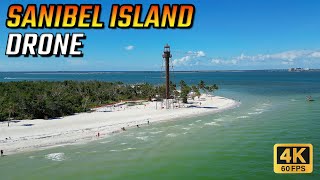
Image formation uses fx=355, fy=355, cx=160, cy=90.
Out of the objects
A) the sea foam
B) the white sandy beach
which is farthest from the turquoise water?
the white sandy beach

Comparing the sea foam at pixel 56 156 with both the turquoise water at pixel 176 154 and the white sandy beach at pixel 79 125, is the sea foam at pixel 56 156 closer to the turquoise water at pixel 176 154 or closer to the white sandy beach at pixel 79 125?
the turquoise water at pixel 176 154

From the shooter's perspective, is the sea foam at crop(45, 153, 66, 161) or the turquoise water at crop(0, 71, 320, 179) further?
the sea foam at crop(45, 153, 66, 161)

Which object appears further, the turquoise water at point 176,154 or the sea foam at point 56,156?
the sea foam at point 56,156

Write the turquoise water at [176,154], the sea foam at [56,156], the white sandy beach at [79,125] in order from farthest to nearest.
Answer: the white sandy beach at [79,125], the sea foam at [56,156], the turquoise water at [176,154]

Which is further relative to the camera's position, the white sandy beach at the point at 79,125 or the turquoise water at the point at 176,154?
the white sandy beach at the point at 79,125

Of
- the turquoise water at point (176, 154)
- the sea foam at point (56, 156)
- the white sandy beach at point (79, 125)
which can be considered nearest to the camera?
the turquoise water at point (176, 154)

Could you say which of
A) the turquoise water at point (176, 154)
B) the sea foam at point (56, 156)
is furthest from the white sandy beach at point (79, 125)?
the sea foam at point (56, 156)

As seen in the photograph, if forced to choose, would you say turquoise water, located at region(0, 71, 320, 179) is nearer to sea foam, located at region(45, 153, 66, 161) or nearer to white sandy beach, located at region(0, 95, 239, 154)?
sea foam, located at region(45, 153, 66, 161)

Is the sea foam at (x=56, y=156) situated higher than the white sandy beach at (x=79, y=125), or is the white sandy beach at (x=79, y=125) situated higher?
the white sandy beach at (x=79, y=125)

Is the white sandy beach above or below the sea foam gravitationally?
above
